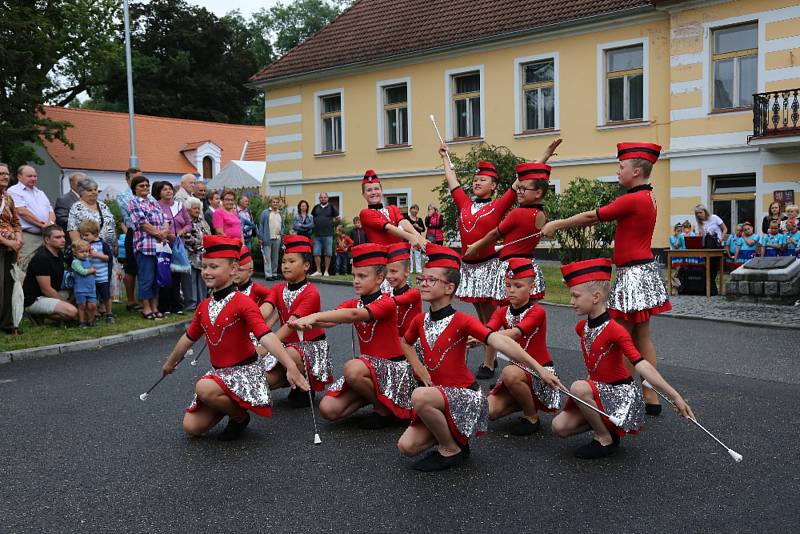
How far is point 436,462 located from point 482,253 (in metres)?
2.98

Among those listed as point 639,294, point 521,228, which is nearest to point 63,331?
point 521,228

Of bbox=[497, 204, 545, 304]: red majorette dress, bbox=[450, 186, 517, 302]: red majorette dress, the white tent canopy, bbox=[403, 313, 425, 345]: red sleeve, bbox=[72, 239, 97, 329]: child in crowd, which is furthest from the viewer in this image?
the white tent canopy

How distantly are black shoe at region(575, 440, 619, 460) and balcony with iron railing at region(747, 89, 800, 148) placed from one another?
16.9 meters

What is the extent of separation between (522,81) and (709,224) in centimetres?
915

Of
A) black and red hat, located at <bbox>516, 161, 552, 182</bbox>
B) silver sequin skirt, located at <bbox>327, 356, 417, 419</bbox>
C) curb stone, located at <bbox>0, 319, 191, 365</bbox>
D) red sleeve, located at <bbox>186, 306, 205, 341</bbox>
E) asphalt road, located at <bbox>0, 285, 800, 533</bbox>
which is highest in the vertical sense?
black and red hat, located at <bbox>516, 161, 552, 182</bbox>

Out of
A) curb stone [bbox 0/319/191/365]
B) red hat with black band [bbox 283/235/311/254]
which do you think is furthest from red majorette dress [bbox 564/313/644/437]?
curb stone [bbox 0/319/191/365]

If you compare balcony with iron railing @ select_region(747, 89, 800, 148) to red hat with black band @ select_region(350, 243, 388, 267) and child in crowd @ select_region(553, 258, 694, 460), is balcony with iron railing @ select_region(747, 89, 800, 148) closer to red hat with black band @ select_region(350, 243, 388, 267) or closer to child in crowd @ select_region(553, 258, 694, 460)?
child in crowd @ select_region(553, 258, 694, 460)

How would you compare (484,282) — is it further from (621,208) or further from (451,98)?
(451,98)

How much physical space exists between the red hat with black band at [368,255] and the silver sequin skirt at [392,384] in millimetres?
736

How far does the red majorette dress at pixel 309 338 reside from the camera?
6.75m

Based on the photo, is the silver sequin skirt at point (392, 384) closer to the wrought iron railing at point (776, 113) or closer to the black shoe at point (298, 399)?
the black shoe at point (298, 399)

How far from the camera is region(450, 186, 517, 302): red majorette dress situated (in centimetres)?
765

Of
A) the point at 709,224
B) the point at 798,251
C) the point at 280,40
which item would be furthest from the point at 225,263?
the point at 280,40

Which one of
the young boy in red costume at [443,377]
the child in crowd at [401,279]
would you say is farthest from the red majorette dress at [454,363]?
the child in crowd at [401,279]
